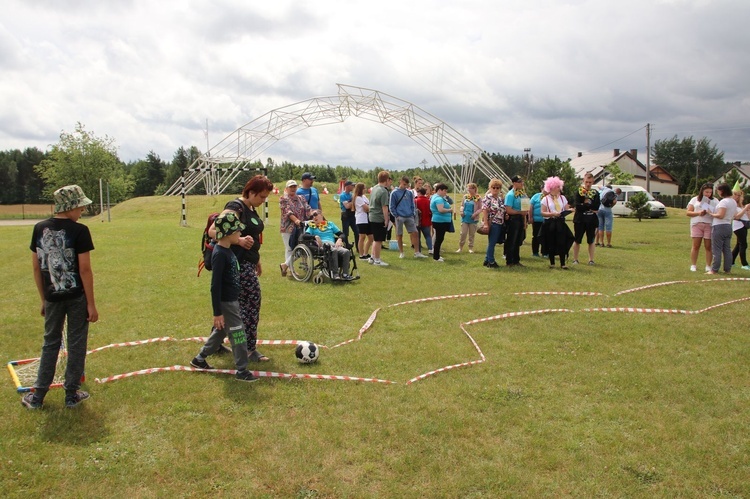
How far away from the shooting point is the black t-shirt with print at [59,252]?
4.08 metres

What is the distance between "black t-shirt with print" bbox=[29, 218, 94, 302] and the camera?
13.4 feet

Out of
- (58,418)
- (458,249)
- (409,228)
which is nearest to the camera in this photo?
(58,418)

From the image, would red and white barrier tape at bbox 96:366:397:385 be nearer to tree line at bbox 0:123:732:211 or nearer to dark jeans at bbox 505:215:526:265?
dark jeans at bbox 505:215:526:265

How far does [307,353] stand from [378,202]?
6.12 metres

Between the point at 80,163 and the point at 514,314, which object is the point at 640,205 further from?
the point at 80,163

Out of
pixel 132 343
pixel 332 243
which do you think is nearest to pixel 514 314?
pixel 332 243

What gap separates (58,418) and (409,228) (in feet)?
28.4

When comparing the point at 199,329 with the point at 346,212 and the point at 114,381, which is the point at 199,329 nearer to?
the point at 114,381

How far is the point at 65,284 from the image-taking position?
4.12 m

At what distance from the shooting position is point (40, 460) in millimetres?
3537

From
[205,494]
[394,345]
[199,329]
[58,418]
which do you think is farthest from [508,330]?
[58,418]

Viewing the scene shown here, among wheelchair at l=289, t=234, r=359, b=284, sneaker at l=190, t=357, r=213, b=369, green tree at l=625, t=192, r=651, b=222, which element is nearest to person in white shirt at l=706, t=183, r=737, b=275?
wheelchair at l=289, t=234, r=359, b=284

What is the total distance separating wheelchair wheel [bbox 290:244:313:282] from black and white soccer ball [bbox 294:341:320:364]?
13.2 ft

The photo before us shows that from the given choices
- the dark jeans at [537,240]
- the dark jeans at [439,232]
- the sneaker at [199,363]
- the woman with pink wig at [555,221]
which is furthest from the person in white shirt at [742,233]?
the sneaker at [199,363]
